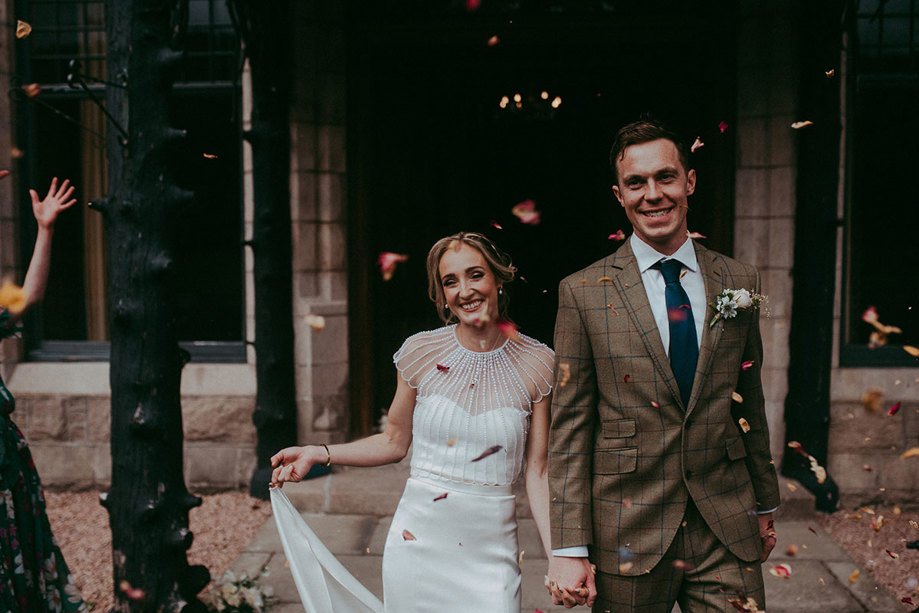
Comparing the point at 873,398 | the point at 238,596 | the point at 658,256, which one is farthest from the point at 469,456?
the point at 873,398

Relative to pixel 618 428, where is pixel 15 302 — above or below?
above

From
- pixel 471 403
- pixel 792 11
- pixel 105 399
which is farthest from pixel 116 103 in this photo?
pixel 792 11

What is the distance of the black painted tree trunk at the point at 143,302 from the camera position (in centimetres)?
325

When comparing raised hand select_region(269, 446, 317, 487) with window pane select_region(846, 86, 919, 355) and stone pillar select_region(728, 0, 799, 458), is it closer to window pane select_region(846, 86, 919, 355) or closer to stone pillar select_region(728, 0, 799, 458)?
stone pillar select_region(728, 0, 799, 458)

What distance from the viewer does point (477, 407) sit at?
2.56 meters

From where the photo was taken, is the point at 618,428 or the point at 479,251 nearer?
the point at 618,428

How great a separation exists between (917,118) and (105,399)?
21.5ft

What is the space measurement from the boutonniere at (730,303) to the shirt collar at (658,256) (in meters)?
0.13

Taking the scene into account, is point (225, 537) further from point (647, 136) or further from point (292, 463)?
point (647, 136)

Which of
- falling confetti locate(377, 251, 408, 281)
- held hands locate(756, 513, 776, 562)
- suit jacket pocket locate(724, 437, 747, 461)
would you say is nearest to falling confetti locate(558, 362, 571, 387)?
suit jacket pocket locate(724, 437, 747, 461)

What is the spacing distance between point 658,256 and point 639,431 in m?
0.54

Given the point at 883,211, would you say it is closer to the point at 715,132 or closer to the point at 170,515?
the point at 715,132

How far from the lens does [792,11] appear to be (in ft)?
17.0

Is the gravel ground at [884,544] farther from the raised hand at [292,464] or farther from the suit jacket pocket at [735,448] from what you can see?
the raised hand at [292,464]
